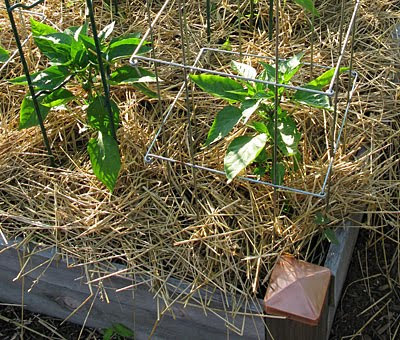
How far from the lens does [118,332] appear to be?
1.96 meters

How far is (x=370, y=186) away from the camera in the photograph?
194cm

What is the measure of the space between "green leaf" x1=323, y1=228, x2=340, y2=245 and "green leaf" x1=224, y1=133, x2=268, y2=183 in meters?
0.26

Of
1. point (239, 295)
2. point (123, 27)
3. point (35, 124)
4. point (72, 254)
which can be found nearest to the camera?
point (239, 295)

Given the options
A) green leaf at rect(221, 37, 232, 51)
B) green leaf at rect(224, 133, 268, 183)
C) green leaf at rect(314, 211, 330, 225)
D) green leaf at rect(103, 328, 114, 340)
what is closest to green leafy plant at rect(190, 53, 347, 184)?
green leaf at rect(224, 133, 268, 183)

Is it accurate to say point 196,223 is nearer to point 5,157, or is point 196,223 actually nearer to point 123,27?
point 5,157

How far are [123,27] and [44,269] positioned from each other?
0.96 m

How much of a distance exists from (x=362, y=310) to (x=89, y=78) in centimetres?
99

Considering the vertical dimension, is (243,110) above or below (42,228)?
above

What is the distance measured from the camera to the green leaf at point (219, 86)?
1787mm

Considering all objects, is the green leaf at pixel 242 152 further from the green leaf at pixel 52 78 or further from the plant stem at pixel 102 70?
the green leaf at pixel 52 78

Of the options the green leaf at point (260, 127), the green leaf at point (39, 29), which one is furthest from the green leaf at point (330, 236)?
the green leaf at point (39, 29)

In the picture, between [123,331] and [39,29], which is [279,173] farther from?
[39,29]

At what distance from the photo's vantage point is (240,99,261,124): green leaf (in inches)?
67.5

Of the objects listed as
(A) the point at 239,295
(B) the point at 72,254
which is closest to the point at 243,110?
(A) the point at 239,295
